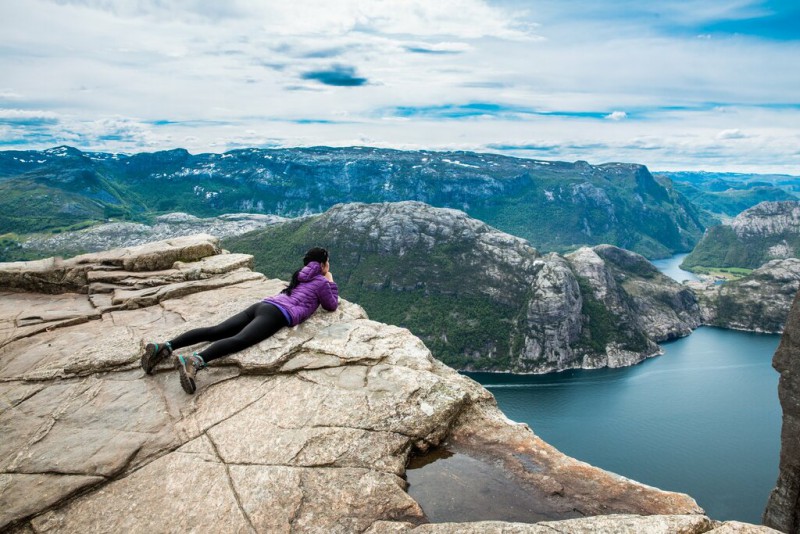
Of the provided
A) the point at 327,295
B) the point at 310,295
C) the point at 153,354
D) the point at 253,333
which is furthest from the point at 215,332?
the point at 327,295

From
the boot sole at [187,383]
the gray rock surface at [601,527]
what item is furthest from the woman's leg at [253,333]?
the gray rock surface at [601,527]

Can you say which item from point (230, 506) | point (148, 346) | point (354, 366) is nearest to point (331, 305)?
point (354, 366)

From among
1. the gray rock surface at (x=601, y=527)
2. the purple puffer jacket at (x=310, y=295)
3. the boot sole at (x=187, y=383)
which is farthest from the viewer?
the purple puffer jacket at (x=310, y=295)

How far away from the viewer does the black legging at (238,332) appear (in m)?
11.6

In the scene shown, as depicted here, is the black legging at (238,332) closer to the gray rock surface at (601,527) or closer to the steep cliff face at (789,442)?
the gray rock surface at (601,527)

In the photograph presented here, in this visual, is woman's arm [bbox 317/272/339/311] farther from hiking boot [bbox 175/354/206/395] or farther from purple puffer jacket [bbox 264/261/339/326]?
hiking boot [bbox 175/354/206/395]

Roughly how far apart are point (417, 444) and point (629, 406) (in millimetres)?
177905

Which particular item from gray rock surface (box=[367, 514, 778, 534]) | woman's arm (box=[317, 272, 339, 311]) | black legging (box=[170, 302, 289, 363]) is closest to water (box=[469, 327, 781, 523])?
woman's arm (box=[317, 272, 339, 311])

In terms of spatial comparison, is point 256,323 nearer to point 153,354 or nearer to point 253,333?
point 253,333

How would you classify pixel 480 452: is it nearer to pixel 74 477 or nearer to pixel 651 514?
pixel 651 514

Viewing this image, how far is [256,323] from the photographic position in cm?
1236

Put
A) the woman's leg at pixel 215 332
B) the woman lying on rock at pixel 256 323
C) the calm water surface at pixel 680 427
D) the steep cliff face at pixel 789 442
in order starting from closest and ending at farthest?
the woman lying on rock at pixel 256 323, the woman's leg at pixel 215 332, the steep cliff face at pixel 789 442, the calm water surface at pixel 680 427

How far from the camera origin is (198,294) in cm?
1827

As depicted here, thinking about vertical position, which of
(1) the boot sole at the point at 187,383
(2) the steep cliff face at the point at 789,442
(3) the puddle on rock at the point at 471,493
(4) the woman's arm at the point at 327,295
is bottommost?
(2) the steep cliff face at the point at 789,442
